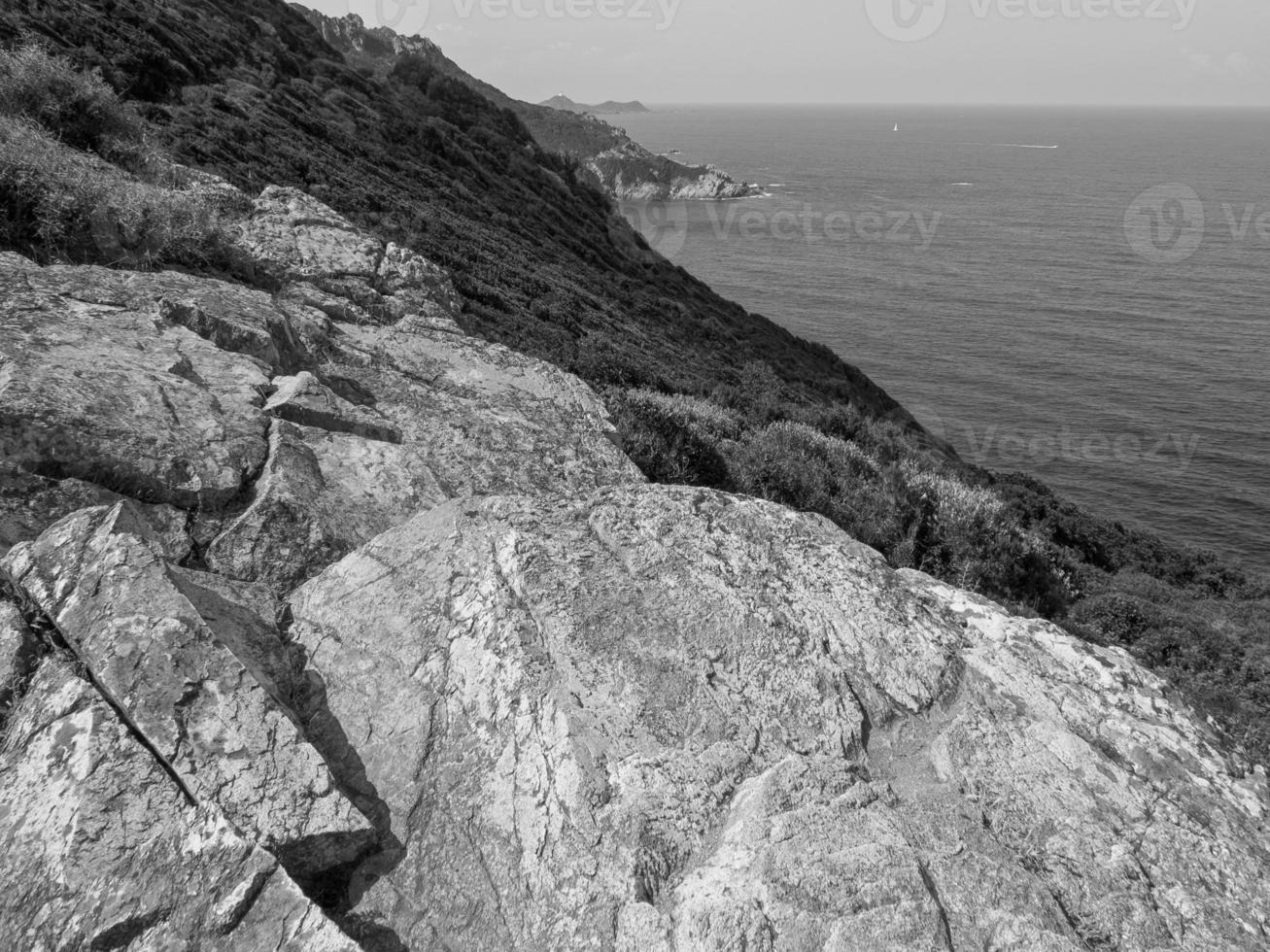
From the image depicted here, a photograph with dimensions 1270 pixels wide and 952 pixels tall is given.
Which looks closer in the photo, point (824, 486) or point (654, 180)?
point (824, 486)

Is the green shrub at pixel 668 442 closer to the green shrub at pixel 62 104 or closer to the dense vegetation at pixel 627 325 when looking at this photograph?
the dense vegetation at pixel 627 325

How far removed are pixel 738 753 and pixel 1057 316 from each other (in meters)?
69.2

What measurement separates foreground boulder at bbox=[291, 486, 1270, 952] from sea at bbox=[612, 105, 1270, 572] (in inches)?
1323

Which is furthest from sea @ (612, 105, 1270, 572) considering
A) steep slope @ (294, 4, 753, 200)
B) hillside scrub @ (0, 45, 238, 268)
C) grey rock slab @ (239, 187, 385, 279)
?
hillside scrub @ (0, 45, 238, 268)

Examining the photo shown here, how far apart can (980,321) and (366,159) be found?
5062cm

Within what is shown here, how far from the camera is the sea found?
38.4 meters

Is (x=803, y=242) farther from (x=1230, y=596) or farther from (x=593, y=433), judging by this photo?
(x=593, y=433)

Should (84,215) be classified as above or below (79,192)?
below

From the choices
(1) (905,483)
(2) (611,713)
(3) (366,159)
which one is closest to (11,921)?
(2) (611,713)

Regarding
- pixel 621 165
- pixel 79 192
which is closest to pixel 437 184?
pixel 79 192

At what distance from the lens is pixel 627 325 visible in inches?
1071

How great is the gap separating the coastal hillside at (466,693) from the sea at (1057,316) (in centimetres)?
3371

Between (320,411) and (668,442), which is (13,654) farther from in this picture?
(668,442)

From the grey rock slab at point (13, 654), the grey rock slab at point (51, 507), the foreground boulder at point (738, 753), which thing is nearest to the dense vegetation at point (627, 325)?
the foreground boulder at point (738, 753)
